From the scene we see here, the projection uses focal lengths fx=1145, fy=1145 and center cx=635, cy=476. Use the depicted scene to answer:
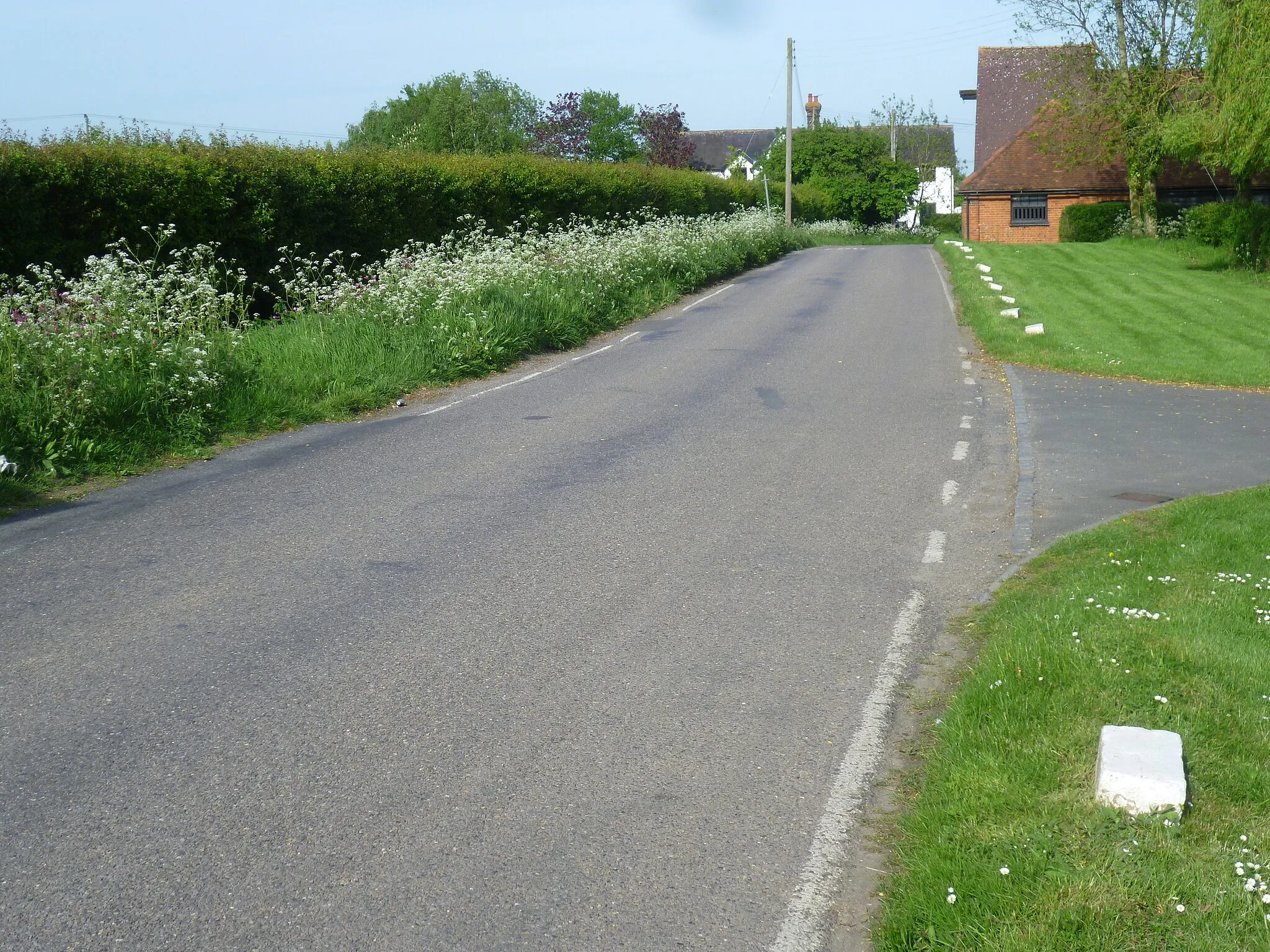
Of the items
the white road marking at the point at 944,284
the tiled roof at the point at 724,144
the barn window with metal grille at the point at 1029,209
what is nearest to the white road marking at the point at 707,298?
→ the white road marking at the point at 944,284

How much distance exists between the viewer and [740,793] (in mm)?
4121

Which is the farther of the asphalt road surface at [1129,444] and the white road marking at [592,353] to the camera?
the white road marking at [592,353]

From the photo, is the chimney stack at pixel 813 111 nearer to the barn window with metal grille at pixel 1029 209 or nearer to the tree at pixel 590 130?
the tree at pixel 590 130

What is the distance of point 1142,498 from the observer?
27.2 feet

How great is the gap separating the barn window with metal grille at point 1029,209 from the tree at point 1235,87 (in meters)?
23.2

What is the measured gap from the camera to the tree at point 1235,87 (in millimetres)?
20406

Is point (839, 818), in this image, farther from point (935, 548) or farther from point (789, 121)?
point (789, 121)

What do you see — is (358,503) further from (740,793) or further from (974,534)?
(740,793)

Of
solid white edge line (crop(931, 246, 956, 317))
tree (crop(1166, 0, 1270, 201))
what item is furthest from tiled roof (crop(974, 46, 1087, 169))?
tree (crop(1166, 0, 1270, 201))

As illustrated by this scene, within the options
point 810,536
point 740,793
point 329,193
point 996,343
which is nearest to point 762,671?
point 740,793

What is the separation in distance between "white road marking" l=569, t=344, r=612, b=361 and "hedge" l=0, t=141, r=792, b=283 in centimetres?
517

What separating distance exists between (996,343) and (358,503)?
35.8 ft

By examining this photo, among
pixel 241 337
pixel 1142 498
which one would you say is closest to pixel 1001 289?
pixel 1142 498

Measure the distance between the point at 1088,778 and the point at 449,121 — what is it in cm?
5801
